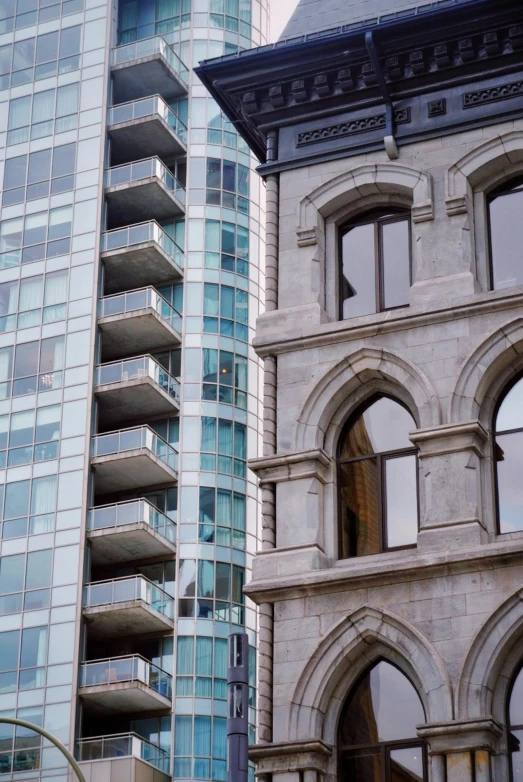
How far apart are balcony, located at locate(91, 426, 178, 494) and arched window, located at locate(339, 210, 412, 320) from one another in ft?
106

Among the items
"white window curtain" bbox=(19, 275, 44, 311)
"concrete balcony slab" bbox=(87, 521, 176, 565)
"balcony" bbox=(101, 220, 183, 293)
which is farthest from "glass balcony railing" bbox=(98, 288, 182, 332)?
"concrete balcony slab" bbox=(87, 521, 176, 565)

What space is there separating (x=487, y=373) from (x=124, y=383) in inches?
1438

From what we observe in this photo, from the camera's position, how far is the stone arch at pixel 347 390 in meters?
23.9

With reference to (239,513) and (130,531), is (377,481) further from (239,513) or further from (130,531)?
(239,513)

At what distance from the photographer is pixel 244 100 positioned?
27.0m

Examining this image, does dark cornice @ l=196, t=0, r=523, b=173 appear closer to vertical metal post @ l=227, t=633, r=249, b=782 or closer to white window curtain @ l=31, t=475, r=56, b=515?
vertical metal post @ l=227, t=633, r=249, b=782

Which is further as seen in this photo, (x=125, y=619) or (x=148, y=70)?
(x=148, y=70)

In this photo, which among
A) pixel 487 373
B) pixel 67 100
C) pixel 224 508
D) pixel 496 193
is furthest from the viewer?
pixel 67 100

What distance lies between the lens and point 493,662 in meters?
21.1

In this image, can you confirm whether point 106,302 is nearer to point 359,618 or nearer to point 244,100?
point 244,100

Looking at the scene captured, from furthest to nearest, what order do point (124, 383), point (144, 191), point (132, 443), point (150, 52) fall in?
point (150, 52)
point (144, 191)
point (124, 383)
point (132, 443)

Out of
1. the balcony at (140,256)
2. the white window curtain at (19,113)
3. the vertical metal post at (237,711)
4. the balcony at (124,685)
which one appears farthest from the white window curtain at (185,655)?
the vertical metal post at (237,711)

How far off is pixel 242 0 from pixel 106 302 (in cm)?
1593

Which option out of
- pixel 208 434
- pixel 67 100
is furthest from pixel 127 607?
pixel 67 100
